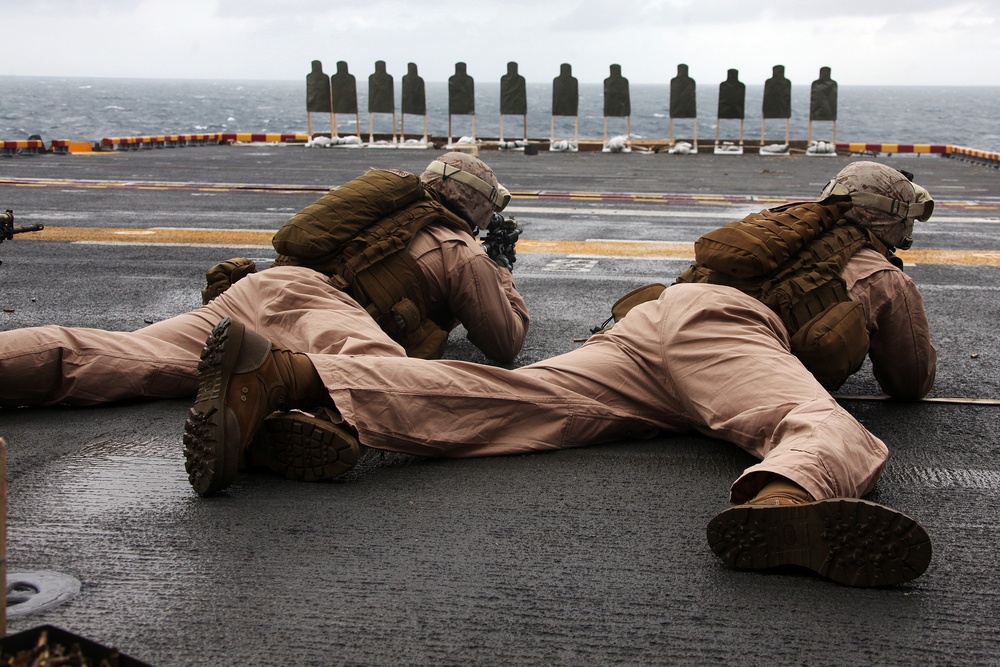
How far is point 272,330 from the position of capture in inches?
159

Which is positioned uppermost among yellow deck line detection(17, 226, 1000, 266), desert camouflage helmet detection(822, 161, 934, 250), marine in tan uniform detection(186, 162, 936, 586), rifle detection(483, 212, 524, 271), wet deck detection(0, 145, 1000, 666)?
desert camouflage helmet detection(822, 161, 934, 250)

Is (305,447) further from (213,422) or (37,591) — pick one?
(37,591)

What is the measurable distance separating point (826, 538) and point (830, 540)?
1 cm

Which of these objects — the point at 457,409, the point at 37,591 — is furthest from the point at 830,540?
the point at 37,591

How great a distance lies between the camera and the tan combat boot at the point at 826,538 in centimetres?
246

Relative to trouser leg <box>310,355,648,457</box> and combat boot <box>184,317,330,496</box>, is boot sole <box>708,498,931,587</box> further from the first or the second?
combat boot <box>184,317,330,496</box>

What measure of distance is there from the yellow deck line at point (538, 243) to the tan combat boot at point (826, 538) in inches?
224

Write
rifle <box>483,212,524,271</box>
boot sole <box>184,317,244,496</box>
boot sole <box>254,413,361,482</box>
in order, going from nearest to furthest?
boot sole <box>184,317,244,496</box> < boot sole <box>254,413,361,482</box> < rifle <box>483,212,524,271</box>

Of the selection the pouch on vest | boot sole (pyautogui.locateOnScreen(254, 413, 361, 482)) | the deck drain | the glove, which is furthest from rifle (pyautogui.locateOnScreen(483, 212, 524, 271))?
the deck drain

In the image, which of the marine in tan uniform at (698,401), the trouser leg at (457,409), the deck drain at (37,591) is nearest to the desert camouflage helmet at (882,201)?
the marine in tan uniform at (698,401)

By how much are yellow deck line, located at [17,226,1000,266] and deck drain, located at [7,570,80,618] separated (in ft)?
19.9

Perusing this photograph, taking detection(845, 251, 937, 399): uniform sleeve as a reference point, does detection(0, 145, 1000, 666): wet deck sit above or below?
below

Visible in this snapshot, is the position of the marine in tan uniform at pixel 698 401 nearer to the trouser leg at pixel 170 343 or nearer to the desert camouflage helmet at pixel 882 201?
the desert camouflage helmet at pixel 882 201

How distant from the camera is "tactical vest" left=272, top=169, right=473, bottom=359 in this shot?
4180mm
